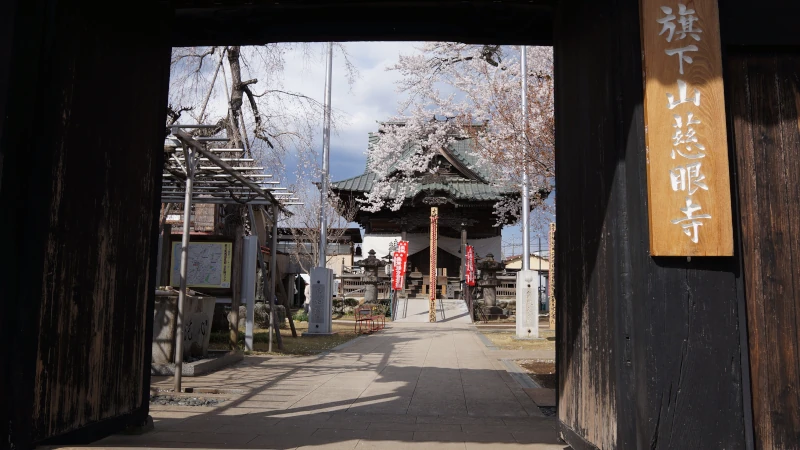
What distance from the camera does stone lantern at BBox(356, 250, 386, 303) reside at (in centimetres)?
2669

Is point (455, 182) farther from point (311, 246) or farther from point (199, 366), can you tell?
point (199, 366)

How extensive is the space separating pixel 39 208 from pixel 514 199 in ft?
78.6

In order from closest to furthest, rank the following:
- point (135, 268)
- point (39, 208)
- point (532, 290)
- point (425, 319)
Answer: point (39, 208), point (135, 268), point (532, 290), point (425, 319)

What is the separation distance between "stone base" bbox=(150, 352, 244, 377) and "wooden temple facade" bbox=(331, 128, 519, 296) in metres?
18.3

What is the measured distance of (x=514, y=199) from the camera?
2644cm

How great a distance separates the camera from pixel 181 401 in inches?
258

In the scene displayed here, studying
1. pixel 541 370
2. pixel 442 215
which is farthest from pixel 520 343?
pixel 442 215

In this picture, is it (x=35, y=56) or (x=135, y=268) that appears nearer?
(x=35, y=56)

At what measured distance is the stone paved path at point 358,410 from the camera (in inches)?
192

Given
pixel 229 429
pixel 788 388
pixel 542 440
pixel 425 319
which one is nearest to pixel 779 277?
pixel 788 388

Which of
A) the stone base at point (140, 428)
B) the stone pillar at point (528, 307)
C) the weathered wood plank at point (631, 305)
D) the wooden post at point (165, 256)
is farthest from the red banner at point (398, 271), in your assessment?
the weathered wood plank at point (631, 305)

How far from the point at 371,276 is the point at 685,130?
2377cm

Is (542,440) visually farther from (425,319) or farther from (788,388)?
(425,319)

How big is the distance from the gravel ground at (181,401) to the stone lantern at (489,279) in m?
18.7
